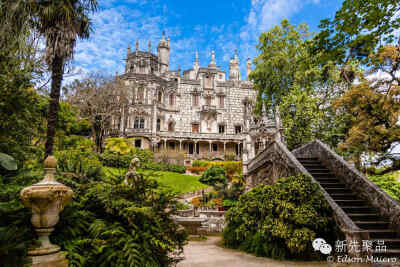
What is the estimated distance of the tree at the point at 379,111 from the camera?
1066 centimetres

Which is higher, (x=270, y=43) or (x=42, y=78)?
(x=270, y=43)

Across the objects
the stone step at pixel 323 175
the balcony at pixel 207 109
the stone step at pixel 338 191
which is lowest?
the stone step at pixel 338 191

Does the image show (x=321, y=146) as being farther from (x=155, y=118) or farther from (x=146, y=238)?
(x=155, y=118)

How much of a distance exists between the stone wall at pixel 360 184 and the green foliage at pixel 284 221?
157 cm

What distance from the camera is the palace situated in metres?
41.1

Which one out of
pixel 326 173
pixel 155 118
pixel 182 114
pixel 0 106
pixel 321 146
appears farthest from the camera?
pixel 182 114

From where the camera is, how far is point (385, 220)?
7184mm

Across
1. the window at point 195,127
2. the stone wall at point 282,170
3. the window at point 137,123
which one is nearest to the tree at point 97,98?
the window at point 137,123

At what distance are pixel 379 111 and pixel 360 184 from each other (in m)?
5.22

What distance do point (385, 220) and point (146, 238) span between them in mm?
6780

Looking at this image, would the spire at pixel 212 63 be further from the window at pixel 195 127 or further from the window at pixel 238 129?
the window at pixel 238 129

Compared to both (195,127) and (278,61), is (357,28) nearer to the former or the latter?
(278,61)

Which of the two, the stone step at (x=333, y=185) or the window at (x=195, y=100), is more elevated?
the window at (x=195, y=100)

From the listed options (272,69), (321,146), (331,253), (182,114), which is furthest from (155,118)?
(331,253)
